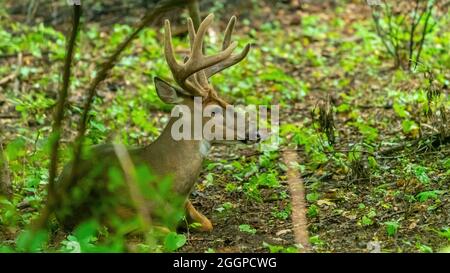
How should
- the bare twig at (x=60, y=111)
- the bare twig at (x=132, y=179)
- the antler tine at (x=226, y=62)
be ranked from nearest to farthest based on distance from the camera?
the bare twig at (x=60, y=111) < the bare twig at (x=132, y=179) < the antler tine at (x=226, y=62)

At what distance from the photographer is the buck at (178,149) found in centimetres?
638

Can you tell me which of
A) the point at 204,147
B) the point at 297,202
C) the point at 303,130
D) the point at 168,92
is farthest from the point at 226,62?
the point at 303,130

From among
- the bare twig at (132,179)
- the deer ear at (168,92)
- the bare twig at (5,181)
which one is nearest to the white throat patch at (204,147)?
the deer ear at (168,92)

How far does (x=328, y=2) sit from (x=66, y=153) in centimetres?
837

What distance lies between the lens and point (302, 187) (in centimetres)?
729

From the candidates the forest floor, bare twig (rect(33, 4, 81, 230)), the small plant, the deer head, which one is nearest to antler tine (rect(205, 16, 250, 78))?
the deer head

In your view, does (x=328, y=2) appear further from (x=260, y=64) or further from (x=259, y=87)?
(x=259, y=87)

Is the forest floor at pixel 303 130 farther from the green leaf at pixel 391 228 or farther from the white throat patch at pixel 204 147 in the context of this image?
the white throat patch at pixel 204 147

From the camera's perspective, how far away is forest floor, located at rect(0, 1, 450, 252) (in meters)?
6.34

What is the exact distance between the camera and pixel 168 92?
669 cm

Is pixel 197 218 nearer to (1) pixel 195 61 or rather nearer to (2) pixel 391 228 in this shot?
(1) pixel 195 61

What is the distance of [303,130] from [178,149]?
98.9 inches

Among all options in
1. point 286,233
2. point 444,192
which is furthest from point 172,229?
point 444,192
